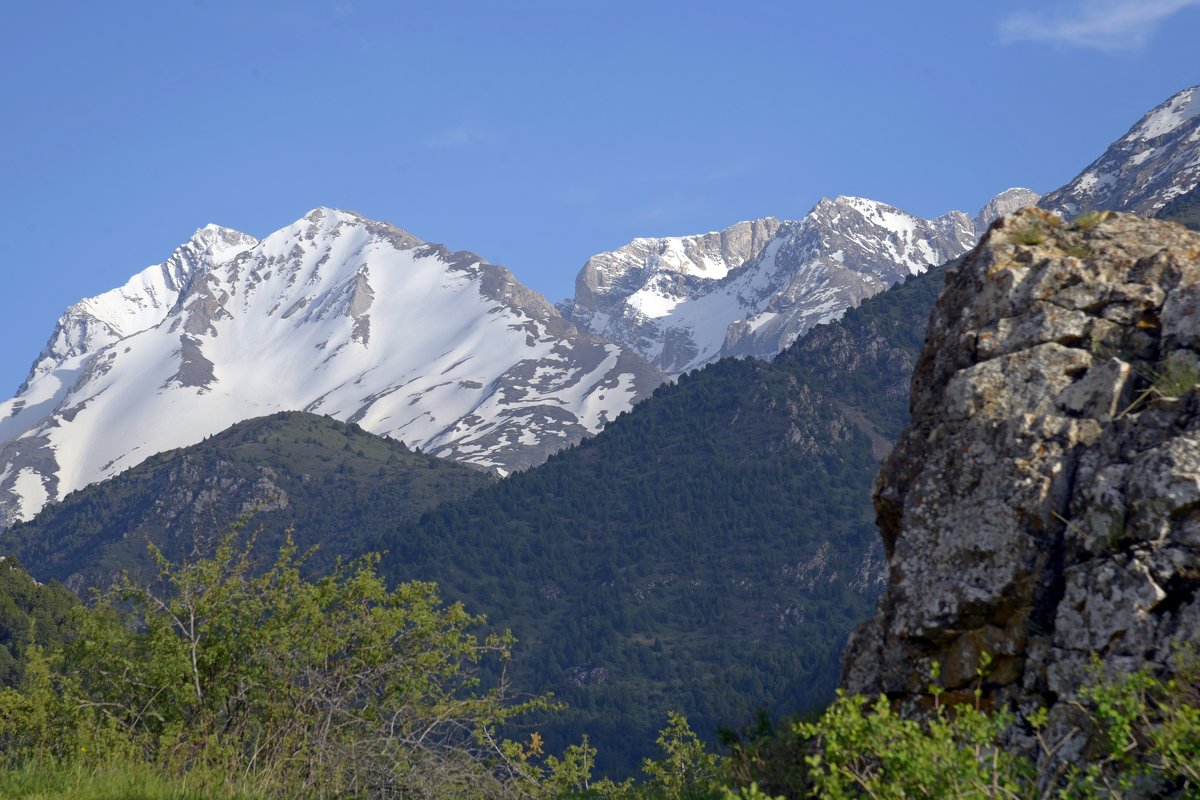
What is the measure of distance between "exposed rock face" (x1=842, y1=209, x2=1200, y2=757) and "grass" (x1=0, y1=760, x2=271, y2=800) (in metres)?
6.18

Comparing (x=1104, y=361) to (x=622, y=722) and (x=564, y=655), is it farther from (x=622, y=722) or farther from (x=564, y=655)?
(x=564, y=655)

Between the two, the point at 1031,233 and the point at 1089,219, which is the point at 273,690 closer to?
the point at 1031,233

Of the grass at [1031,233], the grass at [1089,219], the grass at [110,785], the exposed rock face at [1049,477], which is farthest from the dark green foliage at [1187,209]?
the grass at [110,785]

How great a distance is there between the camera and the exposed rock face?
36.2 ft

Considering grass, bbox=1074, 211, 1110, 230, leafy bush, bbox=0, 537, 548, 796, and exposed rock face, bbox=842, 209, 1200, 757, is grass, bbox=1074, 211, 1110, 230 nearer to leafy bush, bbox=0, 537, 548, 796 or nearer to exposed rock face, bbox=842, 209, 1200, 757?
exposed rock face, bbox=842, 209, 1200, 757

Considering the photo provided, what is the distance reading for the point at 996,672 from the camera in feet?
38.9

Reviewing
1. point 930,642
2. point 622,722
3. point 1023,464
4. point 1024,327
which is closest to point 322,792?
point 930,642

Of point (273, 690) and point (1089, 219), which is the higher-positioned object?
point (1089, 219)

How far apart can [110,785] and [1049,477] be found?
29.2 ft

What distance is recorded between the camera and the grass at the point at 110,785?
1138cm

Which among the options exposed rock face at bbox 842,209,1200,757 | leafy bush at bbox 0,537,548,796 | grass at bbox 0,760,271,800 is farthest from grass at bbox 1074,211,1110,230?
grass at bbox 0,760,271,800

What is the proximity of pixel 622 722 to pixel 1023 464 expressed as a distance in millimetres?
154513

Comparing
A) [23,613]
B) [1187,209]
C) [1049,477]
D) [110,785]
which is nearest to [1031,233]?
[1049,477]

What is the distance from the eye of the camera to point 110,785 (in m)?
11.5
